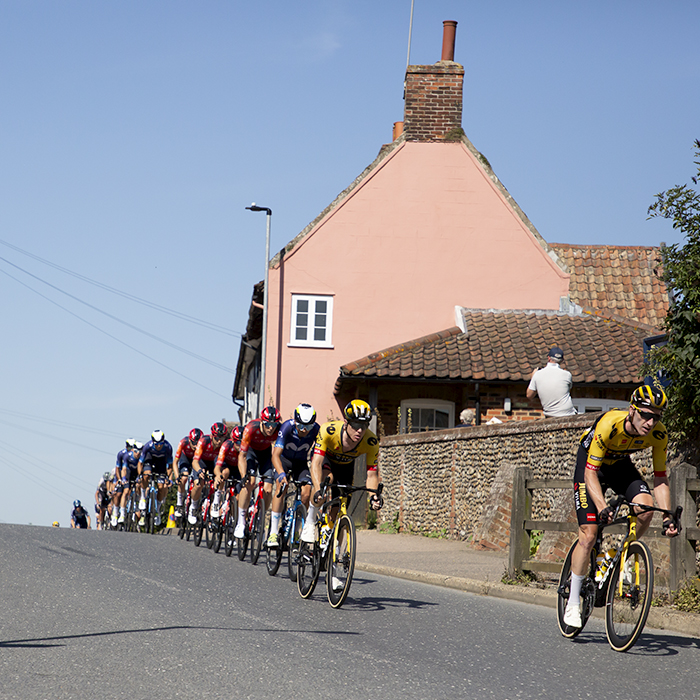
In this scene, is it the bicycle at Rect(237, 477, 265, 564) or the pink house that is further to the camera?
the pink house

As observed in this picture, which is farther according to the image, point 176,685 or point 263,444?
point 263,444

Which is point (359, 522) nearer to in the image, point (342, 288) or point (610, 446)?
point (342, 288)

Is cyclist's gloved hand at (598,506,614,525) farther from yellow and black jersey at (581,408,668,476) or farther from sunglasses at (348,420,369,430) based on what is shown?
sunglasses at (348,420,369,430)

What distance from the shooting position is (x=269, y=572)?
12531 mm

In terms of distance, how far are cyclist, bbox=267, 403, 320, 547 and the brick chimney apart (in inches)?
778

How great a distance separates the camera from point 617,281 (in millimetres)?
34375

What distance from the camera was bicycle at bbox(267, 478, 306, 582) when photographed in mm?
11008

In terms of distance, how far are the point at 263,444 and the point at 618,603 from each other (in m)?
7.43

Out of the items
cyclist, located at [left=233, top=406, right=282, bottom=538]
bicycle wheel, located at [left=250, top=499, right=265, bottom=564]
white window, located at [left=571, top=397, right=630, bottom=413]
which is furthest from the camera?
white window, located at [left=571, top=397, right=630, bottom=413]

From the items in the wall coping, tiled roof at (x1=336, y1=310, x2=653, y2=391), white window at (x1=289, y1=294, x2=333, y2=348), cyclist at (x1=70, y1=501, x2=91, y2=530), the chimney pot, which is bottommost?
cyclist at (x1=70, y1=501, x2=91, y2=530)

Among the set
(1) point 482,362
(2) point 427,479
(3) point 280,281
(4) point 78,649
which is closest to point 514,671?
(4) point 78,649

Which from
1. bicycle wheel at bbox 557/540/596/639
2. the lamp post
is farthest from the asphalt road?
the lamp post

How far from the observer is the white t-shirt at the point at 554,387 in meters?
17.3

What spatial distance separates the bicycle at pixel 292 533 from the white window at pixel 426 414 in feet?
47.0
